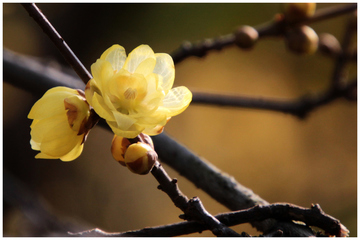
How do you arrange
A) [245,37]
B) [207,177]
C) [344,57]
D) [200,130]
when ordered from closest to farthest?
[207,177], [245,37], [344,57], [200,130]

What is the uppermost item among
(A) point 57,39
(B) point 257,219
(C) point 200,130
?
(C) point 200,130

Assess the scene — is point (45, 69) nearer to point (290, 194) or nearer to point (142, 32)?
point (142, 32)

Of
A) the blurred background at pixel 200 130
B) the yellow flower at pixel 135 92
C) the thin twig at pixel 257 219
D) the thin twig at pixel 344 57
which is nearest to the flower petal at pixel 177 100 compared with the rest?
the yellow flower at pixel 135 92

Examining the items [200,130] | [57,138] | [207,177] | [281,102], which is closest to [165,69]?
[57,138]

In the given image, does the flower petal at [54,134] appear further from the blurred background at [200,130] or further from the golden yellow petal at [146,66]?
the blurred background at [200,130]

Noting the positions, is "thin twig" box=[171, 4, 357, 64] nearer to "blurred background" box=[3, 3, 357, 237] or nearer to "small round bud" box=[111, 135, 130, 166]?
"small round bud" box=[111, 135, 130, 166]

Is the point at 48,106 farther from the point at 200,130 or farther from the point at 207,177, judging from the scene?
the point at 200,130

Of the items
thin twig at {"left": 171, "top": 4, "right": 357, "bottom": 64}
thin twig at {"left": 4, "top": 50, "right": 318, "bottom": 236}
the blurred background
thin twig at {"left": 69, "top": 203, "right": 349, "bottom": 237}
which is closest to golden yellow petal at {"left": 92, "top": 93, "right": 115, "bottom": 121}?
thin twig at {"left": 69, "top": 203, "right": 349, "bottom": 237}
